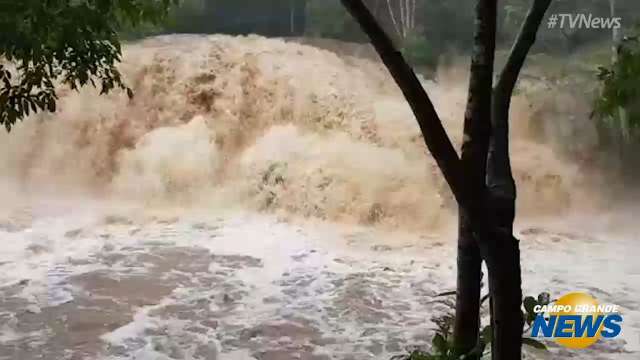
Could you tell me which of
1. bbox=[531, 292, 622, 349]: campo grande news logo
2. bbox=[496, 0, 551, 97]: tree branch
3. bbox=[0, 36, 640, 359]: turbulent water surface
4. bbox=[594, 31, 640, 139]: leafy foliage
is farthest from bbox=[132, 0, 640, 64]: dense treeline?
bbox=[496, 0, 551, 97]: tree branch

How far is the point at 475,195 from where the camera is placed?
4.29 ft

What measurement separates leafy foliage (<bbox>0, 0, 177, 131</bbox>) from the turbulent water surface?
7.13 feet

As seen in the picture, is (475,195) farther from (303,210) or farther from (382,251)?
(303,210)

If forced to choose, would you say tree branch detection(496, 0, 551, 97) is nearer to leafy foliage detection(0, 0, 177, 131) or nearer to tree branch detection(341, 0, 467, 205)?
tree branch detection(341, 0, 467, 205)

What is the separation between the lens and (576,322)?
9.37 ft

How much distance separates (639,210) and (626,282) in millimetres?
1007

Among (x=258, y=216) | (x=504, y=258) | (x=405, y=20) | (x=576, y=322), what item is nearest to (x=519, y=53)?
(x=504, y=258)

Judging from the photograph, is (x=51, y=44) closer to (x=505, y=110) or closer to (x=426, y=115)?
(x=426, y=115)

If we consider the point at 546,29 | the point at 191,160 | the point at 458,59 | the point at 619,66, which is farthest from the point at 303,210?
the point at 619,66

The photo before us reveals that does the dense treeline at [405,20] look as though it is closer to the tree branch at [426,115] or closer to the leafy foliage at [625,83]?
the leafy foliage at [625,83]

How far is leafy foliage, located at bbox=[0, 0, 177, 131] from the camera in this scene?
1363mm

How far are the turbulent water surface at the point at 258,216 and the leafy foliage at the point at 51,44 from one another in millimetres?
2172

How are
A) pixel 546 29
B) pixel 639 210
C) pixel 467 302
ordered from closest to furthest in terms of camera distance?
pixel 467 302, pixel 546 29, pixel 639 210

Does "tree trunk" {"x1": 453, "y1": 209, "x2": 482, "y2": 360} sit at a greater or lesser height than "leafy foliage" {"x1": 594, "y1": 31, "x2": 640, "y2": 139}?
lesser
